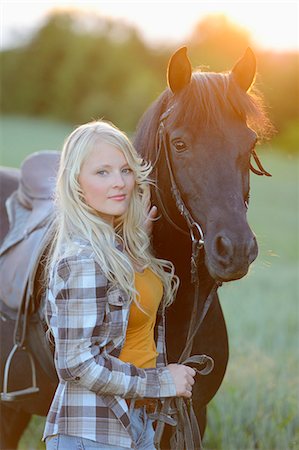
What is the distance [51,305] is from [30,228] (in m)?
1.59

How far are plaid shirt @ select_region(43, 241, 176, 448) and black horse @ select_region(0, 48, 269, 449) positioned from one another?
36cm

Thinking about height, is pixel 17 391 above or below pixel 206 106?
below

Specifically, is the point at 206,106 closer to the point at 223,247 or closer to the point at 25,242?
the point at 223,247

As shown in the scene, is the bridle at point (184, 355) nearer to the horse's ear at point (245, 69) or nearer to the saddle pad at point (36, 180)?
the horse's ear at point (245, 69)

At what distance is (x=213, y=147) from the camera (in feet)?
7.75

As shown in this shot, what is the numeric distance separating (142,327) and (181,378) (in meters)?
0.21

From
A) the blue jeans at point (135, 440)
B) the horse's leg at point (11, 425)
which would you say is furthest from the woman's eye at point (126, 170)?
the horse's leg at point (11, 425)

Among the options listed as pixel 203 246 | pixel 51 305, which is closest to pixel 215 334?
pixel 203 246

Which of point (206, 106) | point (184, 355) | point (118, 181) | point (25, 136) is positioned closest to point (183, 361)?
point (184, 355)

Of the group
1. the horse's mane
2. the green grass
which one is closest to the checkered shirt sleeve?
the horse's mane

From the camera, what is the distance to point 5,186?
4.57m

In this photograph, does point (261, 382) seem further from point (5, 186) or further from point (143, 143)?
point (143, 143)

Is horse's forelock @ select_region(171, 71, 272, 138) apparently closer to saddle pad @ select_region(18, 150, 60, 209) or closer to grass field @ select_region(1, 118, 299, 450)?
grass field @ select_region(1, 118, 299, 450)

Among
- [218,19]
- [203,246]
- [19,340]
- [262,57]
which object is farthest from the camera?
[218,19]
